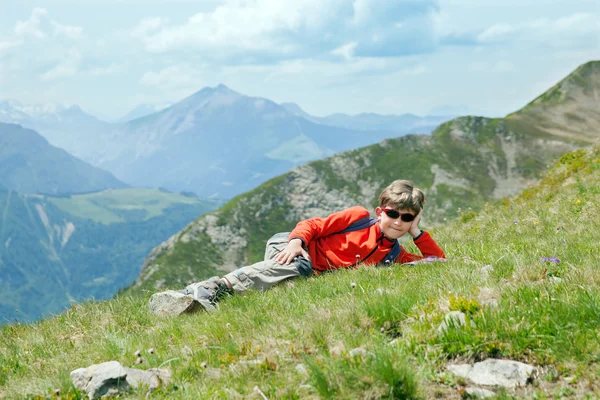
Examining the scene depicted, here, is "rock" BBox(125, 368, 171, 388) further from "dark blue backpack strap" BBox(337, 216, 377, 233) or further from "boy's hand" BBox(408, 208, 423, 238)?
"boy's hand" BBox(408, 208, 423, 238)

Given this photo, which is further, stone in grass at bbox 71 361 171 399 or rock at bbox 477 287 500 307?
rock at bbox 477 287 500 307

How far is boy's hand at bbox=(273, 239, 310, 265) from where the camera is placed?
8.41 metres

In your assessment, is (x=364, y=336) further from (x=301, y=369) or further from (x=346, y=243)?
(x=346, y=243)

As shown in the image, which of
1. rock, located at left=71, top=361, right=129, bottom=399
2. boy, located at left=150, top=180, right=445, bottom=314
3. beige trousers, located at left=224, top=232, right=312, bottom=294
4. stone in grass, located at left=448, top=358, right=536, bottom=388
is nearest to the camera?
stone in grass, located at left=448, top=358, right=536, bottom=388

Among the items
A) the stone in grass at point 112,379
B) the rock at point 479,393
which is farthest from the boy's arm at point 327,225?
the rock at point 479,393

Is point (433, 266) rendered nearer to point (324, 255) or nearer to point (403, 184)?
point (403, 184)

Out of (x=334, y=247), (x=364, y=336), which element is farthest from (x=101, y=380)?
(x=334, y=247)

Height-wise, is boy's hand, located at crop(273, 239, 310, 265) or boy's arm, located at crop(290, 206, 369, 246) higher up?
boy's arm, located at crop(290, 206, 369, 246)

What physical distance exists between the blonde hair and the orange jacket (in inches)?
24.3

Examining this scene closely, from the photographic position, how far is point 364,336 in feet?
16.5

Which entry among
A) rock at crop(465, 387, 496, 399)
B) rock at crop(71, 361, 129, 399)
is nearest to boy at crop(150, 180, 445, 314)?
rock at crop(71, 361, 129, 399)

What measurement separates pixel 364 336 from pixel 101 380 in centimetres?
268

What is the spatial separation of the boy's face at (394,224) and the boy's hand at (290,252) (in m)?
1.58

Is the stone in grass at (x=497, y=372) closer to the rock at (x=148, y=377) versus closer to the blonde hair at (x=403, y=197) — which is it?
the rock at (x=148, y=377)
